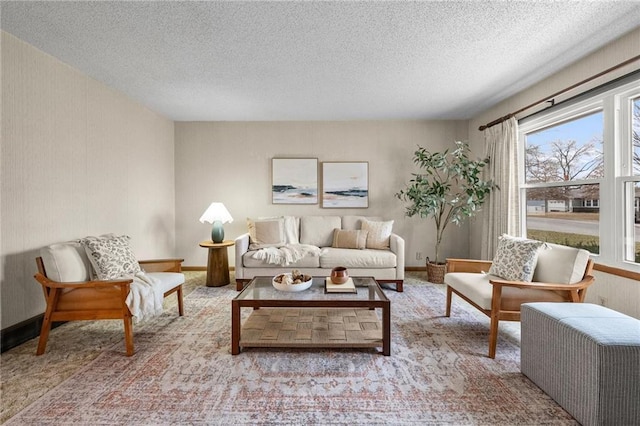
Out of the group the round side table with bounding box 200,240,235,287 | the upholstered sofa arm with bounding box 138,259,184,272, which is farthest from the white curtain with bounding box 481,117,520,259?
the upholstered sofa arm with bounding box 138,259,184,272

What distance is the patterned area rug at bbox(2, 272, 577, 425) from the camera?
5.24 ft

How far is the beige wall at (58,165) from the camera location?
239cm

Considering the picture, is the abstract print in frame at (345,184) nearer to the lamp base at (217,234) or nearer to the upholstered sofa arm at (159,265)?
the lamp base at (217,234)

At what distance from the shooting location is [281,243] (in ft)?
14.0

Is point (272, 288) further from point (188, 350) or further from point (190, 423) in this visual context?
point (190, 423)

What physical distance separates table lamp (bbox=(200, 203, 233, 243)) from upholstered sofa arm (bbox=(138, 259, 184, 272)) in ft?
3.85

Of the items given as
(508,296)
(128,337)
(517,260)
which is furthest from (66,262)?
(517,260)

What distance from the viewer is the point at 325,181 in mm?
4906

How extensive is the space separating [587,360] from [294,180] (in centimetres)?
409

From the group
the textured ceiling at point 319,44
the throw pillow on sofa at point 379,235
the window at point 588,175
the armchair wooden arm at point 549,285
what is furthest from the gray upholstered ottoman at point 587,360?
the throw pillow on sofa at point 379,235

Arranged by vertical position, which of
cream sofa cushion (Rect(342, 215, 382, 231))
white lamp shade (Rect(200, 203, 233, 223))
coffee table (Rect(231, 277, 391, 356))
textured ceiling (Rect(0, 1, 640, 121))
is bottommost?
coffee table (Rect(231, 277, 391, 356))

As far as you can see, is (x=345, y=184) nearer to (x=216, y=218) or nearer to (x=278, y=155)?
(x=278, y=155)

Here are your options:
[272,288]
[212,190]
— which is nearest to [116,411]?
[272,288]

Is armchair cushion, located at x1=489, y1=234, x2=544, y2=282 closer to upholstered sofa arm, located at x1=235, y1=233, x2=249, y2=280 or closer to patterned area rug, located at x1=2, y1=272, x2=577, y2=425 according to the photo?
patterned area rug, located at x1=2, y1=272, x2=577, y2=425
